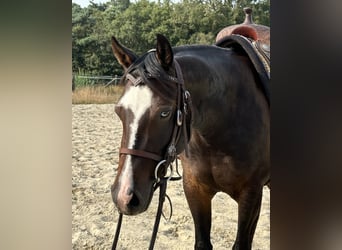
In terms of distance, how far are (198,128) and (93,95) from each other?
2.54 ft

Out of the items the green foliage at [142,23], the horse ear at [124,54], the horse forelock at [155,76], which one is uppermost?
the green foliage at [142,23]

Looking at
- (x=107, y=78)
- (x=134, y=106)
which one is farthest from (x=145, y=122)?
(x=107, y=78)

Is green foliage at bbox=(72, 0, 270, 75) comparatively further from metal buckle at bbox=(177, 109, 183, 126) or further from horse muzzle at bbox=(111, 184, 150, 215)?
horse muzzle at bbox=(111, 184, 150, 215)

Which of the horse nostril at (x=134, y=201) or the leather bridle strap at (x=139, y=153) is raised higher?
the leather bridle strap at (x=139, y=153)

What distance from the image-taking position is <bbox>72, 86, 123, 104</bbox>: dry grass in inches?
81.7

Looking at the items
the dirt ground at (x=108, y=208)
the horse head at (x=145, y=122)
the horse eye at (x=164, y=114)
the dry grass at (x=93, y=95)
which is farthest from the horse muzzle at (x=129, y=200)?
the dry grass at (x=93, y=95)

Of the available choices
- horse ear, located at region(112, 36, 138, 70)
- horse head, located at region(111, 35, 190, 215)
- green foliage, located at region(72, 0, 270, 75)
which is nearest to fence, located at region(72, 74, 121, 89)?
green foliage, located at region(72, 0, 270, 75)

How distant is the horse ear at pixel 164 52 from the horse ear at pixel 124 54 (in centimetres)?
11

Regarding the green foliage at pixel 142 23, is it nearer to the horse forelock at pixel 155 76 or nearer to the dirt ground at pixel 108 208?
the dirt ground at pixel 108 208

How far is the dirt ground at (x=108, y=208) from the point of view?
195cm
